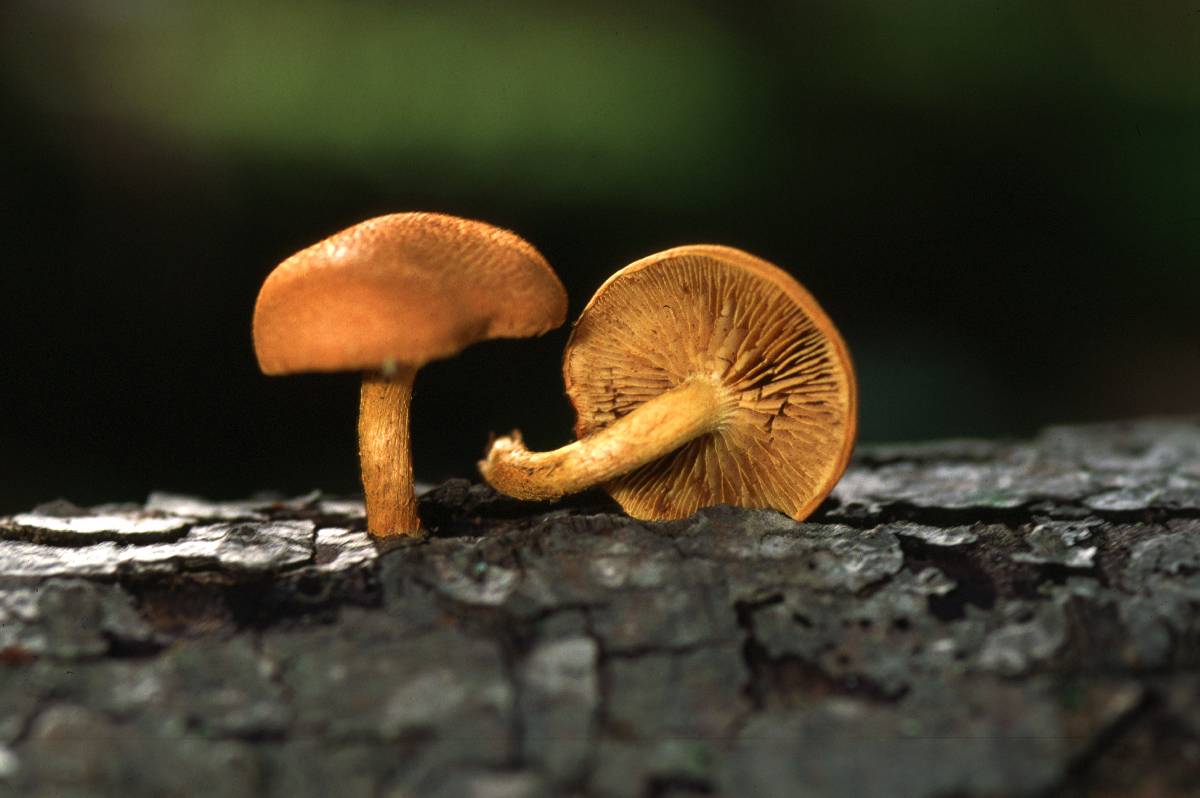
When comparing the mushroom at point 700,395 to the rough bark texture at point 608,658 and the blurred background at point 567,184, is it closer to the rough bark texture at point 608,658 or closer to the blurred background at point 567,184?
the rough bark texture at point 608,658

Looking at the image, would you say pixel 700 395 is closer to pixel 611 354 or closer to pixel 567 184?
pixel 611 354

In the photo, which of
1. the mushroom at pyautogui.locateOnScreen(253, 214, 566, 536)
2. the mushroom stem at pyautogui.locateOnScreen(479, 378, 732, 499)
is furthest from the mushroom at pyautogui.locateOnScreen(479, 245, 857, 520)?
the mushroom at pyautogui.locateOnScreen(253, 214, 566, 536)

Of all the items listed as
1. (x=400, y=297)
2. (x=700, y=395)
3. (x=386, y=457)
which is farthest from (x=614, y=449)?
(x=400, y=297)

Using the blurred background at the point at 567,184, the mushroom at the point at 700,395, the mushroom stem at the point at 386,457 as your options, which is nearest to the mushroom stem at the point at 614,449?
the mushroom at the point at 700,395

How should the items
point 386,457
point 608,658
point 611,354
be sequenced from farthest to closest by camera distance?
point 611,354 → point 386,457 → point 608,658

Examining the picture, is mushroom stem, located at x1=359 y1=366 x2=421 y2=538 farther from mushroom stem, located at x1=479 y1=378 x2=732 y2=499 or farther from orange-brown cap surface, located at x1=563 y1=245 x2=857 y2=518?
orange-brown cap surface, located at x1=563 y1=245 x2=857 y2=518

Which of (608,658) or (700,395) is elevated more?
(700,395)
